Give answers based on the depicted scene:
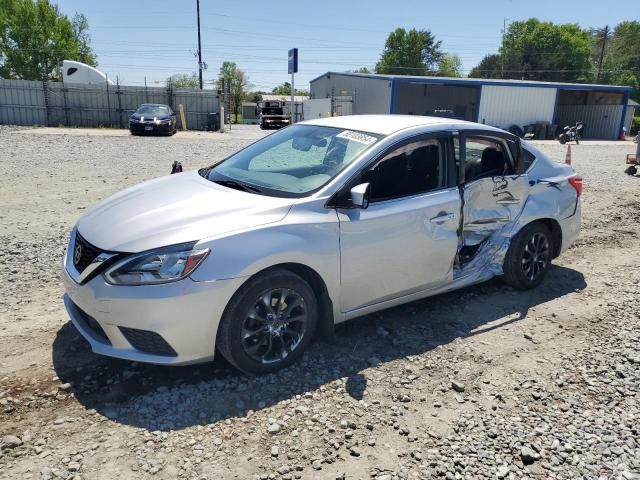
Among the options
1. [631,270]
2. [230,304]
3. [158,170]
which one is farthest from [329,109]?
[230,304]

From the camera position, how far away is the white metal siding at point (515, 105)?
3562cm

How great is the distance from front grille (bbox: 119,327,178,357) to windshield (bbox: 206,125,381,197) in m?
1.26

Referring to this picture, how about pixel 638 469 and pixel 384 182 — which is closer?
pixel 638 469

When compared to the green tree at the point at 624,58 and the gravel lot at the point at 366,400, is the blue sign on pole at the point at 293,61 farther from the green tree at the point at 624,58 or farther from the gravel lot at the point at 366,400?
the green tree at the point at 624,58

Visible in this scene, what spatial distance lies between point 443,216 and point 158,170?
903 cm

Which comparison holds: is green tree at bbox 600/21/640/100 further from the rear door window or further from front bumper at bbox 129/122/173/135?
the rear door window

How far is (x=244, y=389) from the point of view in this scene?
3303mm

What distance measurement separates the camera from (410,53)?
98.9m

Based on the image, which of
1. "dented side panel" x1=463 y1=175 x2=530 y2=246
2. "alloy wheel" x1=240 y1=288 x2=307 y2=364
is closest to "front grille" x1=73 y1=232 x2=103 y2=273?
"alloy wheel" x1=240 y1=288 x2=307 y2=364

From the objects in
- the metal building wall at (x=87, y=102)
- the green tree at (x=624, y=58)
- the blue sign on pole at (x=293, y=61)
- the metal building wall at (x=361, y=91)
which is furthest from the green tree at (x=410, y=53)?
the blue sign on pole at (x=293, y=61)

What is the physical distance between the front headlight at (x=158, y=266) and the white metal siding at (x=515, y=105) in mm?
35237

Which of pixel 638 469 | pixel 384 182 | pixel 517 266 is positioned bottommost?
pixel 638 469

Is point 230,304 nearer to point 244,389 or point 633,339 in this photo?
point 244,389

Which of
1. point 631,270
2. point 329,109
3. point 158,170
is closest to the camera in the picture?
A: point 631,270
